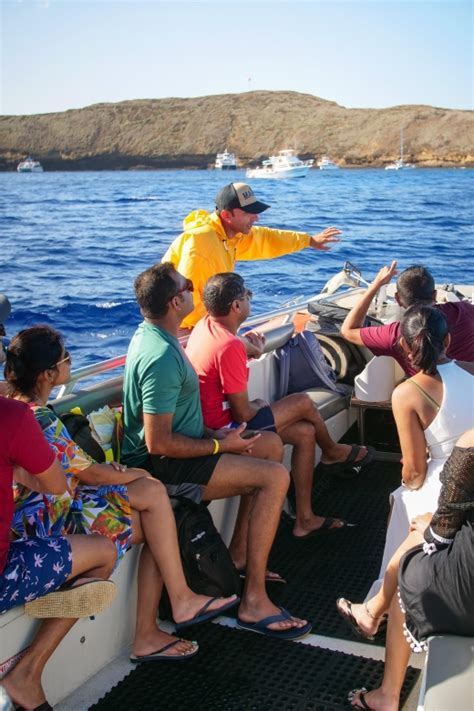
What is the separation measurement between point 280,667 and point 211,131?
119 meters

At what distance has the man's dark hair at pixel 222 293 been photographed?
10.0 ft

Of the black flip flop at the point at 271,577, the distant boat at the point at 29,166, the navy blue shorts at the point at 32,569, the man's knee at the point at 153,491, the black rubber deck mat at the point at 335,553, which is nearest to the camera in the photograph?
the navy blue shorts at the point at 32,569

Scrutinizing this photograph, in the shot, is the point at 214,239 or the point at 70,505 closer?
the point at 70,505

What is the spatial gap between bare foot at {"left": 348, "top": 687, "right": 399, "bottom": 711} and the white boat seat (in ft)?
1.30

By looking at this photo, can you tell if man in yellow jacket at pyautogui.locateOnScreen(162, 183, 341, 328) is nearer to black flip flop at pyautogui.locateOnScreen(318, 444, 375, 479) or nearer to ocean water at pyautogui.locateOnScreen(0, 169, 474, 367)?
black flip flop at pyautogui.locateOnScreen(318, 444, 375, 479)

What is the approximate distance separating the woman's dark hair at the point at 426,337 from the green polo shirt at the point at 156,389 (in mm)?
794

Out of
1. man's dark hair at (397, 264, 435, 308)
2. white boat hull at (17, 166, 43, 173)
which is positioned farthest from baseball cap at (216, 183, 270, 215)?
white boat hull at (17, 166, 43, 173)

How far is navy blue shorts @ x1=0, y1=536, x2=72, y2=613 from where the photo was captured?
2070mm

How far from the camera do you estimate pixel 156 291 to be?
279cm

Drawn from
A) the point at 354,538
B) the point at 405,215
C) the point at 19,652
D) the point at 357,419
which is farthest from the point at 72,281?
the point at 405,215

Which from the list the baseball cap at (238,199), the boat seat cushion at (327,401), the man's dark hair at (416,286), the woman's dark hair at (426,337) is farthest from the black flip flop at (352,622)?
the baseball cap at (238,199)

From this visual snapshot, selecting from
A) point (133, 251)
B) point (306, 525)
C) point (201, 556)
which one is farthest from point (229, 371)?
point (133, 251)

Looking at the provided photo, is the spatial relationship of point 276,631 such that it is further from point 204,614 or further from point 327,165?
point 327,165

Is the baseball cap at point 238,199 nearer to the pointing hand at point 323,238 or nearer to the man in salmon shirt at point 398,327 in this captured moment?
the pointing hand at point 323,238
